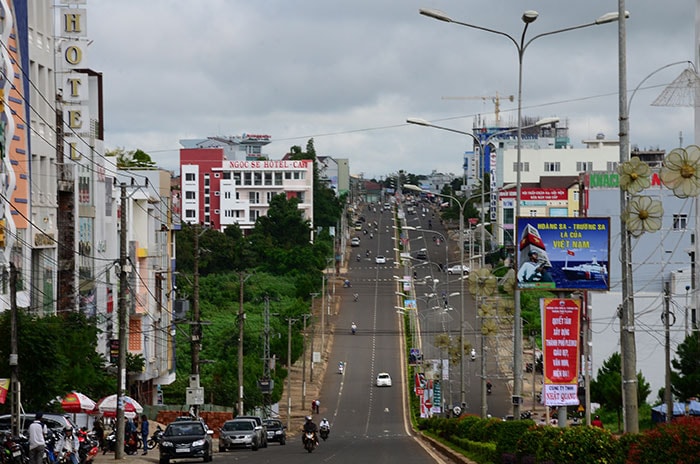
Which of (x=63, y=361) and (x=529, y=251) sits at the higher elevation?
(x=529, y=251)

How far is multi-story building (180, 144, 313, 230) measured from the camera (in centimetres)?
18238

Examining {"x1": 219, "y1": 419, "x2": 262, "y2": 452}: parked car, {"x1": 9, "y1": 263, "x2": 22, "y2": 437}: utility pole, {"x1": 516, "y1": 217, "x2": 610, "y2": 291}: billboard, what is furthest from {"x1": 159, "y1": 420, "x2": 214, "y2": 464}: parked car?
{"x1": 516, "y1": 217, "x2": 610, "y2": 291}: billboard

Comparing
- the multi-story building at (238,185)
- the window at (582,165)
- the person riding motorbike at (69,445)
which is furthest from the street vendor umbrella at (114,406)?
the window at (582,165)

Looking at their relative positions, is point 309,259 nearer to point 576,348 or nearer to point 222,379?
point 222,379

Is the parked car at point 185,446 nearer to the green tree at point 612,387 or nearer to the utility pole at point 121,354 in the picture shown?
the utility pole at point 121,354

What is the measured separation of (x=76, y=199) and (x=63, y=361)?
2243 centimetres

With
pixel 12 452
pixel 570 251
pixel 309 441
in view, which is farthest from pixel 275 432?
pixel 570 251

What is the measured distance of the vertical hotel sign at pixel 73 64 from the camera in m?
60.8

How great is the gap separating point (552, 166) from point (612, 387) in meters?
105

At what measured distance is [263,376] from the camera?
8750cm

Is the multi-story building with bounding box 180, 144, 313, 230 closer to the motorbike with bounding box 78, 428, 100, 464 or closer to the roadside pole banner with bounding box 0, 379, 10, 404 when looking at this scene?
the motorbike with bounding box 78, 428, 100, 464

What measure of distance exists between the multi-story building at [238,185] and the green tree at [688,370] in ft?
380

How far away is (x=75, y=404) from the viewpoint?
4609 centimetres

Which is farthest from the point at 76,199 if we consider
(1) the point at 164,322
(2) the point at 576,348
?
(2) the point at 576,348
